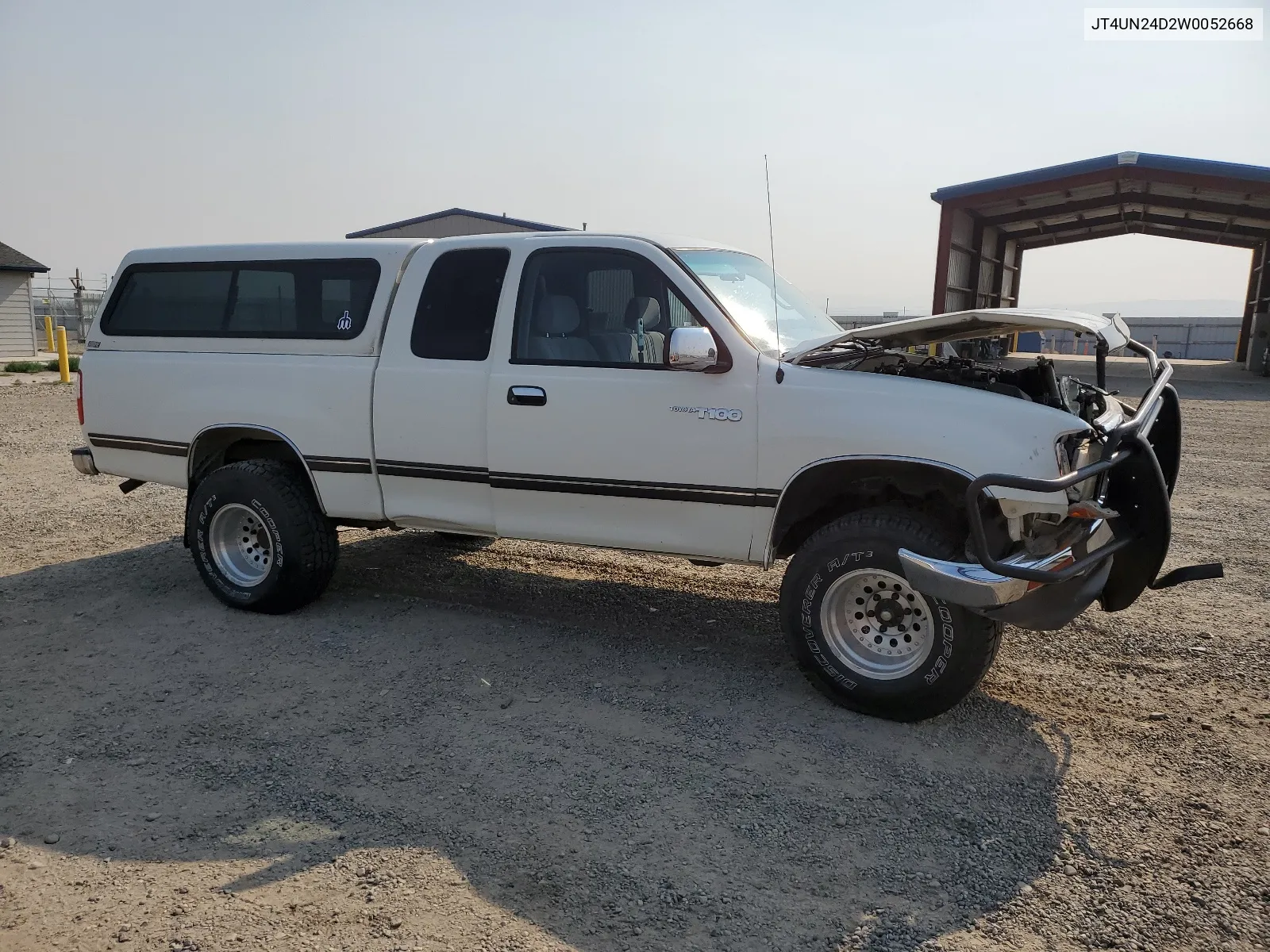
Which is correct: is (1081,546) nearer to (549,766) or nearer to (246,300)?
(549,766)

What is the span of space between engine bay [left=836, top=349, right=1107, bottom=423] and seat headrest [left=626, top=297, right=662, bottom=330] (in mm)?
927

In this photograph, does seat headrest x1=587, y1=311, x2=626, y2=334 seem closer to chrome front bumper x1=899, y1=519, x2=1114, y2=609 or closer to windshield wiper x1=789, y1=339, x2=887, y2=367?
windshield wiper x1=789, y1=339, x2=887, y2=367

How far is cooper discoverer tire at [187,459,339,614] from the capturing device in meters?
5.43

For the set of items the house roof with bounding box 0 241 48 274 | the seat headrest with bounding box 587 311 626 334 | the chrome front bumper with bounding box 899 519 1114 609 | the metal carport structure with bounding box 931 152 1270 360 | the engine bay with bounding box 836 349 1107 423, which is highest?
the metal carport structure with bounding box 931 152 1270 360

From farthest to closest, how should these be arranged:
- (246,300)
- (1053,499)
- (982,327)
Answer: (246,300)
(982,327)
(1053,499)

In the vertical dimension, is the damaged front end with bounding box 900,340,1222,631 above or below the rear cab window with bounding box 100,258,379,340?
below

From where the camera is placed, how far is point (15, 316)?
2705 cm

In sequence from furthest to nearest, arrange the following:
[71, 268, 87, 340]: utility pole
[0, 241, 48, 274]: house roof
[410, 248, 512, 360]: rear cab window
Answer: [71, 268, 87, 340]: utility pole
[0, 241, 48, 274]: house roof
[410, 248, 512, 360]: rear cab window

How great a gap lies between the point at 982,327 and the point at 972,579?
1337 mm

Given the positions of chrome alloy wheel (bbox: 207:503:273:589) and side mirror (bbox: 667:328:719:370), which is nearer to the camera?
side mirror (bbox: 667:328:719:370)

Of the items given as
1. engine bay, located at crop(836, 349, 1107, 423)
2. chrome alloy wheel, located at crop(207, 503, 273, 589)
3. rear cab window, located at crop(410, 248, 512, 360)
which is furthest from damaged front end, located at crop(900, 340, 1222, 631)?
chrome alloy wheel, located at crop(207, 503, 273, 589)

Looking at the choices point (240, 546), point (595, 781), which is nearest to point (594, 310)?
point (595, 781)

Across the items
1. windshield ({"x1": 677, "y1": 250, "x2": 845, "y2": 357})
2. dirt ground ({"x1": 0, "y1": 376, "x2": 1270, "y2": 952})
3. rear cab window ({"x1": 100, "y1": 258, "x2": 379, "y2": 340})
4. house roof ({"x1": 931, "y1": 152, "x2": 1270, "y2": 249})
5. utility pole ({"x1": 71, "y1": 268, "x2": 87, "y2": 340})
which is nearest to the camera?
dirt ground ({"x1": 0, "y1": 376, "x2": 1270, "y2": 952})

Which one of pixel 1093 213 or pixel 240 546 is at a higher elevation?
pixel 1093 213
